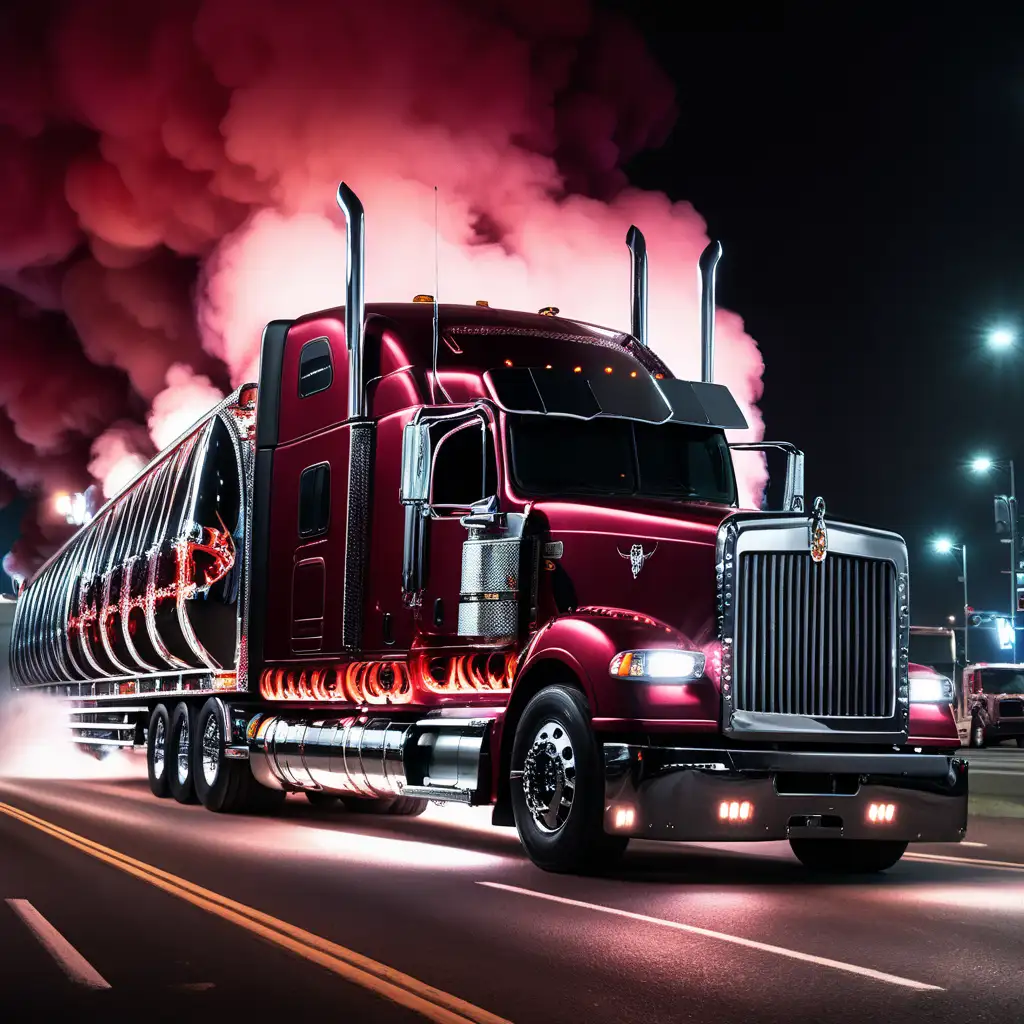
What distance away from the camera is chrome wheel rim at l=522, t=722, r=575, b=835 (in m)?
11.3

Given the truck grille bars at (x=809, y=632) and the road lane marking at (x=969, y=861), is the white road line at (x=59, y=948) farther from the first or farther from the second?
the road lane marking at (x=969, y=861)

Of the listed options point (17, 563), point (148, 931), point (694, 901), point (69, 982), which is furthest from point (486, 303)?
point (17, 563)

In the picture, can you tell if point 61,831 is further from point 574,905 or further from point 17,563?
point 17,563

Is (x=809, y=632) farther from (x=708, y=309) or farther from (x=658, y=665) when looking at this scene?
(x=708, y=309)

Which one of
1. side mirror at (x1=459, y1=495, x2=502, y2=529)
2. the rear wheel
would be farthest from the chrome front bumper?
the rear wheel

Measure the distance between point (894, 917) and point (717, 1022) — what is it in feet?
11.0

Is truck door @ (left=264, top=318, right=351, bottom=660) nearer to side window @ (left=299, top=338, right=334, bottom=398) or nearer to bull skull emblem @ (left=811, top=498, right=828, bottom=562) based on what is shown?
side window @ (left=299, top=338, right=334, bottom=398)

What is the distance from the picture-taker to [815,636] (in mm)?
11484

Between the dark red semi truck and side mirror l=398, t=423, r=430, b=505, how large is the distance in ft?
0.08

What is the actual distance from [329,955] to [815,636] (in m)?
4.70

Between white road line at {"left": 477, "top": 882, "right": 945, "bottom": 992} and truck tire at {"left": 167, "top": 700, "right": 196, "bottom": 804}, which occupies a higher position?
truck tire at {"left": 167, "top": 700, "right": 196, "bottom": 804}

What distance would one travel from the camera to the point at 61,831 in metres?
14.7

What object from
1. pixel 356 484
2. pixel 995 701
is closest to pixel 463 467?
pixel 356 484

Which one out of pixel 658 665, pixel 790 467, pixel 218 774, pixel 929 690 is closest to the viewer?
pixel 658 665
